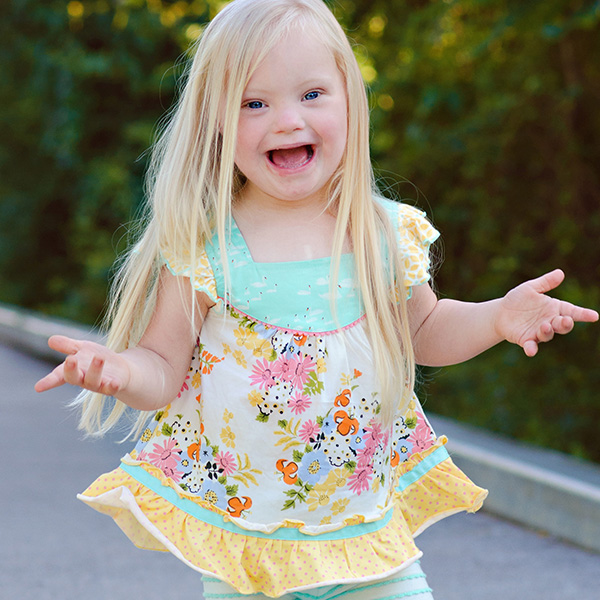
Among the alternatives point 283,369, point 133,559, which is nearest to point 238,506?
point 283,369

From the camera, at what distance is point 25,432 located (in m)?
6.29

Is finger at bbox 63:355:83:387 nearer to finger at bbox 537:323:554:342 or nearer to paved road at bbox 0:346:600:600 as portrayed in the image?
finger at bbox 537:323:554:342

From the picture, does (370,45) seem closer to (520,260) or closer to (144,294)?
(520,260)

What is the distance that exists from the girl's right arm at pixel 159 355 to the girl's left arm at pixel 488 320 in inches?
19.8

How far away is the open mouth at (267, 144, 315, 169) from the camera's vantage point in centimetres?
212

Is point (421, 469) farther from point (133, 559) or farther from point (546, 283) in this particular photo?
point (133, 559)

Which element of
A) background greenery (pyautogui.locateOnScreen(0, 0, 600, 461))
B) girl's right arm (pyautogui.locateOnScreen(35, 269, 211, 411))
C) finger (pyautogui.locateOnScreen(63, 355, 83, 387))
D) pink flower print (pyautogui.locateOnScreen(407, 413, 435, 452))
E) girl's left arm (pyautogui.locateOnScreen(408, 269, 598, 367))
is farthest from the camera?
background greenery (pyautogui.locateOnScreen(0, 0, 600, 461))

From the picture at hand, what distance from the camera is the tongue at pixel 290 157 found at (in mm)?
2125

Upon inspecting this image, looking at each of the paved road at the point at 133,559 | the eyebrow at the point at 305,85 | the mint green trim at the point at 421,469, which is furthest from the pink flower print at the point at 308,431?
the paved road at the point at 133,559

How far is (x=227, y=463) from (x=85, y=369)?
40cm

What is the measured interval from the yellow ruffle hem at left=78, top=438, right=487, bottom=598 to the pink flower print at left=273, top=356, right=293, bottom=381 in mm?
300

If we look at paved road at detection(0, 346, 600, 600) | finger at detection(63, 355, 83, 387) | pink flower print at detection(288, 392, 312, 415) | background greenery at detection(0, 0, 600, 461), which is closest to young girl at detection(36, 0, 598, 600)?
pink flower print at detection(288, 392, 312, 415)

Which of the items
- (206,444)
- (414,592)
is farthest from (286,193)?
(414,592)

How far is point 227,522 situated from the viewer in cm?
211
